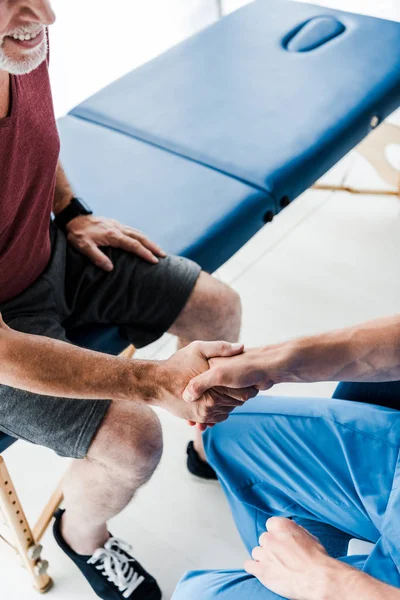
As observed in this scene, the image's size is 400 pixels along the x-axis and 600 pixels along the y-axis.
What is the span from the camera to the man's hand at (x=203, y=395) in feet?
4.24

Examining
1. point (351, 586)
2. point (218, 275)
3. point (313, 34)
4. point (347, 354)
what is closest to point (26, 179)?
point (347, 354)

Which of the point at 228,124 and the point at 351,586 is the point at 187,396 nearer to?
the point at 351,586

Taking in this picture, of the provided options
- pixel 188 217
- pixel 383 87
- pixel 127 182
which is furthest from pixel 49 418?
pixel 383 87

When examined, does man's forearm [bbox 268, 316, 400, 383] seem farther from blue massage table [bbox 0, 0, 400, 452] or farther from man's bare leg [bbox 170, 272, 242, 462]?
blue massage table [bbox 0, 0, 400, 452]

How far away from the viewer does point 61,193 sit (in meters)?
1.65

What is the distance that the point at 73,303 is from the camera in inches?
60.4

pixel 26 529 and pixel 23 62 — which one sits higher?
pixel 23 62

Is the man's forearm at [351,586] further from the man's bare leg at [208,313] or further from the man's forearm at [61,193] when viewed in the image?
the man's forearm at [61,193]

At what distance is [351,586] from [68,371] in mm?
594

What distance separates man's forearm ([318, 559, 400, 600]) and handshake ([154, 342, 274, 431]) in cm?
35

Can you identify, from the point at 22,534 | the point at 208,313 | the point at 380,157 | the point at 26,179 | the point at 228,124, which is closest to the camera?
the point at 26,179

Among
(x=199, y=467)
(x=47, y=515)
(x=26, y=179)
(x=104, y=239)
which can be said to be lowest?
(x=199, y=467)

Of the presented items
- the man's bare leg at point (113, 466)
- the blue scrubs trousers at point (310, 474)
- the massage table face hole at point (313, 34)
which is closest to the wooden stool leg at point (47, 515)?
the man's bare leg at point (113, 466)

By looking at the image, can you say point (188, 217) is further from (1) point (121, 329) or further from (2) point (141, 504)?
(2) point (141, 504)
